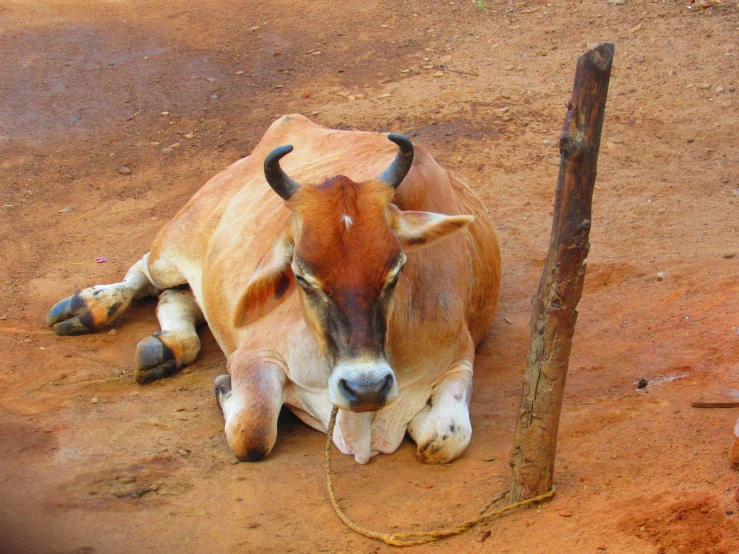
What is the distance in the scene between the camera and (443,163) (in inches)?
336

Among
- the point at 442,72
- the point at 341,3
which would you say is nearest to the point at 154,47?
the point at 341,3

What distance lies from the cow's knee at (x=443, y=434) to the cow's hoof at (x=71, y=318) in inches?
107

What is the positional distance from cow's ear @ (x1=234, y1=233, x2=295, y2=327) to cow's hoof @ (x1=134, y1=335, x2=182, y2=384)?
3.41ft

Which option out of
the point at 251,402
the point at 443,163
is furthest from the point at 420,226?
the point at 443,163

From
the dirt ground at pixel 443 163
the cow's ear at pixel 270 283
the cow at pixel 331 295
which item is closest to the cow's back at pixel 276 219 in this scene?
the cow at pixel 331 295

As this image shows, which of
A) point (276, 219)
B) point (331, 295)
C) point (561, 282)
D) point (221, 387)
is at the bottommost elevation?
point (221, 387)

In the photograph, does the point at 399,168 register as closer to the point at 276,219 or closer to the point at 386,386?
the point at 386,386

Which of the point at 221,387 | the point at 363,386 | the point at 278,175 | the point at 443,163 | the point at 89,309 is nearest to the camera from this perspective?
the point at 363,386

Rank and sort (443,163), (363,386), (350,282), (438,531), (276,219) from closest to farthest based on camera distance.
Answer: (438,531)
(363,386)
(350,282)
(276,219)
(443,163)

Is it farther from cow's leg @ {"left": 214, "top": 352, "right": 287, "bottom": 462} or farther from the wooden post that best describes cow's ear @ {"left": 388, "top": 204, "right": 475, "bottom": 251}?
cow's leg @ {"left": 214, "top": 352, "right": 287, "bottom": 462}

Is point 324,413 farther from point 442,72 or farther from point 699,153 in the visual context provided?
point 442,72

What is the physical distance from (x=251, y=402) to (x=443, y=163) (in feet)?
14.3

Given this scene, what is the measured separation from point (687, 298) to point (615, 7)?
6328 mm

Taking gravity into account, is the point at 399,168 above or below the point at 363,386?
above
